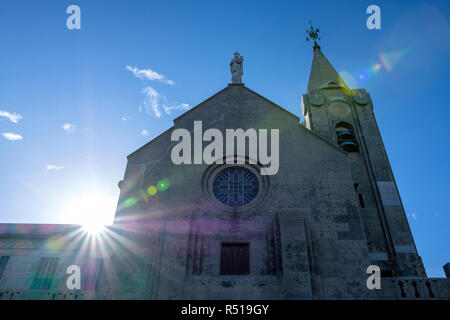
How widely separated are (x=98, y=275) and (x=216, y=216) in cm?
520

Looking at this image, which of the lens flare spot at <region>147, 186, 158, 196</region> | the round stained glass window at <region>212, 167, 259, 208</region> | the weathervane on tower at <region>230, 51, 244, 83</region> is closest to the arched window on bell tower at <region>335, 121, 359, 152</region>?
the weathervane on tower at <region>230, 51, 244, 83</region>

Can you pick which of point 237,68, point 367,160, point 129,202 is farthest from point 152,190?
point 367,160

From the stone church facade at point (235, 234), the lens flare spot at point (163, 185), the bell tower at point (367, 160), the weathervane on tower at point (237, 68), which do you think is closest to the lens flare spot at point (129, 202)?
the stone church facade at point (235, 234)

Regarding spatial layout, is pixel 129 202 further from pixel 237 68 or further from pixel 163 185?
pixel 237 68

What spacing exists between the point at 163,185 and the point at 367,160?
11.4 metres

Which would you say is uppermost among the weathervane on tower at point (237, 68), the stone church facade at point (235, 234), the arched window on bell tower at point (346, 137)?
the weathervane on tower at point (237, 68)

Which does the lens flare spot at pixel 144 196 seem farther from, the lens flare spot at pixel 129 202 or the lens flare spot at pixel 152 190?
the lens flare spot at pixel 129 202

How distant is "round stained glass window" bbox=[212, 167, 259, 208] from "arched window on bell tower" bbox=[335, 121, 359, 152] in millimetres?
7326

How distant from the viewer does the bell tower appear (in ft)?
48.2

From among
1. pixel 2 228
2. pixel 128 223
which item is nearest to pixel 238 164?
pixel 128 223

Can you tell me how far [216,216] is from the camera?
1326cm

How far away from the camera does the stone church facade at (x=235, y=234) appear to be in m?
11.6
